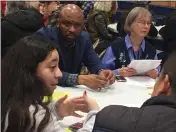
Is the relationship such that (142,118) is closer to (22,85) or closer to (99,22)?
(22,85)

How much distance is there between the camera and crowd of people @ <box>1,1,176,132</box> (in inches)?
39.8

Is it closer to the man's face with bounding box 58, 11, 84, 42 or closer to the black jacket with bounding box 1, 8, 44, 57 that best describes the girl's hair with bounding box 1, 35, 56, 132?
the man's face with bounding box 58, 11, 84, 42

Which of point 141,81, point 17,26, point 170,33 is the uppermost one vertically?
point 17,26

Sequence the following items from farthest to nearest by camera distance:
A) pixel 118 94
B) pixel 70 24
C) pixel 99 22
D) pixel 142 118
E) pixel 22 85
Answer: pixel 99 22
pixel 70 24
pixel 118 94
pixel 22 85
pixel 142 118

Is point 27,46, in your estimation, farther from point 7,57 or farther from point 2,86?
point 2,86

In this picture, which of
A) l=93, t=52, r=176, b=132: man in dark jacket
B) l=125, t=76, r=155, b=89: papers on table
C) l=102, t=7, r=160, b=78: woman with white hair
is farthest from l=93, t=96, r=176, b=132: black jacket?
l=102, t=7, r=160, b=78: woman with white hair

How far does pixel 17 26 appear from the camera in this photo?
9.27ft

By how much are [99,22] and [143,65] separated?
2327mm

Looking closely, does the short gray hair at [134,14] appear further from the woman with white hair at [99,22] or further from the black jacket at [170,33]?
the woman with white hair at [99,22]

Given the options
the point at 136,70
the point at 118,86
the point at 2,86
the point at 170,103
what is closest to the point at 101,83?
the point at 118,86

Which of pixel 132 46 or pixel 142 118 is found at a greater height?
pixel 142 118

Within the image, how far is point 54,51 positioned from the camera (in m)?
1.58

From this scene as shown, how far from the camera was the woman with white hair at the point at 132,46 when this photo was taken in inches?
112

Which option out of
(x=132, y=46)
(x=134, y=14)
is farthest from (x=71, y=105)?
(x=134, y=14)
